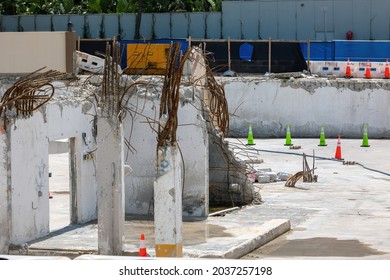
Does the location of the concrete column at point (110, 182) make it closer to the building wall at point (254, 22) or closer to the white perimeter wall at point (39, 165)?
the white perimeter wall at point (39, 165)

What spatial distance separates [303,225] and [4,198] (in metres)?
6.84

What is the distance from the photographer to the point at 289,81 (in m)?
44.2

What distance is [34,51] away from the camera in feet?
86.6

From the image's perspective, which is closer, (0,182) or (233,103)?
(0,182)

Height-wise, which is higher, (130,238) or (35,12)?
(35,12)

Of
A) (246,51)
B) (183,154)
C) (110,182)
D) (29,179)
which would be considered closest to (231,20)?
(246,51)

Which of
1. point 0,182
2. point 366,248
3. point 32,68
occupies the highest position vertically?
point 32,68

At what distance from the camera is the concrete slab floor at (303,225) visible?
65.9 feet

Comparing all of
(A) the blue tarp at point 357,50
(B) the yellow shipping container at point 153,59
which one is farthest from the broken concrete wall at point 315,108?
(B) the yellow shipping container at point 153,59

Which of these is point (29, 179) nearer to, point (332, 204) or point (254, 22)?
point (332, 204)

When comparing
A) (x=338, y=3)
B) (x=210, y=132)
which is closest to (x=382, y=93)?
(x=338, y=3)
